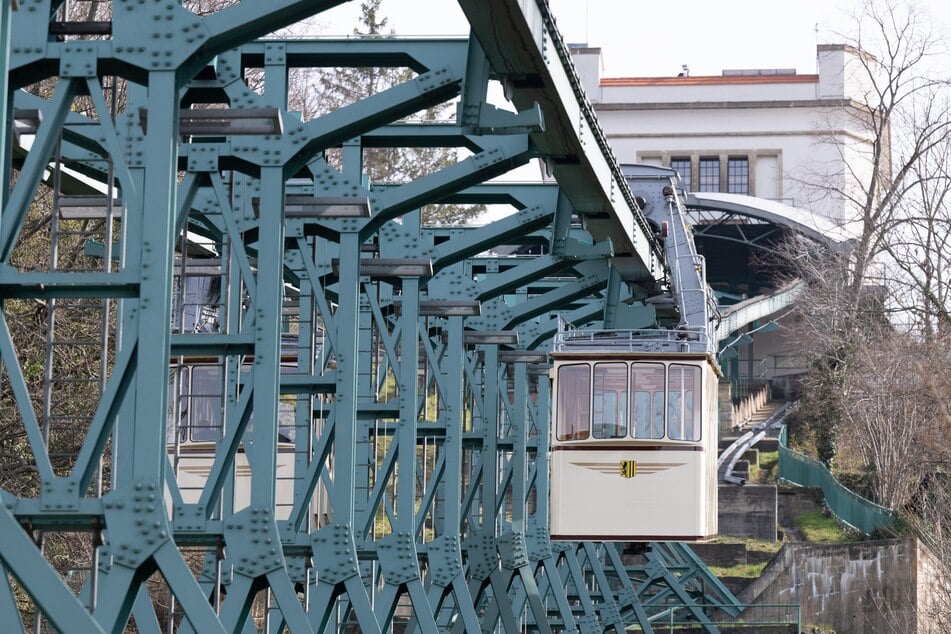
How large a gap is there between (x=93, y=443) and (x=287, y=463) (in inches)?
601

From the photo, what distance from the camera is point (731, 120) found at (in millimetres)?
65875

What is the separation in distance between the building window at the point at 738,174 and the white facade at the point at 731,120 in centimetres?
3

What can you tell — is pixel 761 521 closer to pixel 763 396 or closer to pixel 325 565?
pixel 763 396

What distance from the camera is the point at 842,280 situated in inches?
1928

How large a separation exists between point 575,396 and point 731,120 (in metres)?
44.1

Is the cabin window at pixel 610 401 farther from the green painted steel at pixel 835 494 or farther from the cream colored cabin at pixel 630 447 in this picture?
the green painted steel at pixel 835 494

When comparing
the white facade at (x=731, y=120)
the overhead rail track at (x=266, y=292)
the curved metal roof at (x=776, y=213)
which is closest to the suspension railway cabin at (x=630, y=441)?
the overhead rail track at (x=266, y=292)

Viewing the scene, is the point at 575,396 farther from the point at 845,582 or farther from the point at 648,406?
the point at 845,582

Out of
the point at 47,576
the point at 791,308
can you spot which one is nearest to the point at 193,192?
the point at 47,576

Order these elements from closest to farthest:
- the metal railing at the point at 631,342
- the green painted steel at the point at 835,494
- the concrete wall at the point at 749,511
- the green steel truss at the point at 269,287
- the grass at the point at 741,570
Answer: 1. the green steel truss at the point at 269,287
2. the metal railing at the point at 631,342
3. the green painted steel at the point at 835,494
4. the grass at the point at 741,570
5. the concrete wall at the point at 749,511

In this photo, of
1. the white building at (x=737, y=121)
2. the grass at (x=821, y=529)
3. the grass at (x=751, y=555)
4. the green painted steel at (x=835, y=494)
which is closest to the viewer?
the green painted steel at (x=835, y=494)

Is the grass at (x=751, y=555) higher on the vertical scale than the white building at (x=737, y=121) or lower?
lower

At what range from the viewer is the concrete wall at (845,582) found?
3453cm

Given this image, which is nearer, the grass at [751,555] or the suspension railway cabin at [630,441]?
the suspension railway cabin at [630,441]
